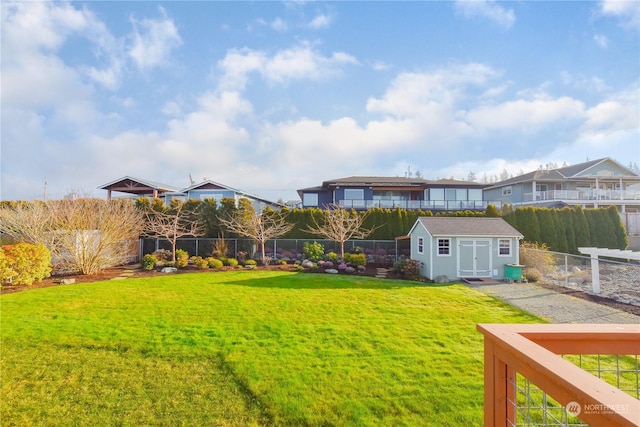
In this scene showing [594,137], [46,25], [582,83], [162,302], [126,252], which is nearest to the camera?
[46,25]

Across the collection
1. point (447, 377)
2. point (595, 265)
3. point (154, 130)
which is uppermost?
point (154, 130)

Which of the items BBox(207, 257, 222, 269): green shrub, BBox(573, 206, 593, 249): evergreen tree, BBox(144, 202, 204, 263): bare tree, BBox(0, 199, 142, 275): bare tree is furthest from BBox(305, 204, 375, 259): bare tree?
BBox(573, 206, 593, 249): evergreen tree

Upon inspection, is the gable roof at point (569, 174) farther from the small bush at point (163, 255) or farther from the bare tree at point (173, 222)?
the small bush at point (163, 255)

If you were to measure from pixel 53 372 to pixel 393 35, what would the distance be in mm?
11773

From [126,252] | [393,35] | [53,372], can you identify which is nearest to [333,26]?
[393,35]

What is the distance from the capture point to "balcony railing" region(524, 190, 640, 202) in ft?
92.9

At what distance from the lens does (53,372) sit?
17.1 ft

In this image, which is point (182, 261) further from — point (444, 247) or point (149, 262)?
point (444, 247)

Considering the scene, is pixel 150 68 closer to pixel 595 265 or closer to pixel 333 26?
pixel 333 26

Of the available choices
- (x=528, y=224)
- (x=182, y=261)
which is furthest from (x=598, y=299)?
(x=182, y=261)

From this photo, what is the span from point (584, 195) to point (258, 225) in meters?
30.9

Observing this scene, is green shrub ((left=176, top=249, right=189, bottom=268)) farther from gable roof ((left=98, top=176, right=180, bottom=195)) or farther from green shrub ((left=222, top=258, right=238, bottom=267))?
gable roof ((left=98, top=176, right=180, bottom=195))

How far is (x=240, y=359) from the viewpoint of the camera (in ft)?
18.7

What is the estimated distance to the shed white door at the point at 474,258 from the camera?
1470cm
